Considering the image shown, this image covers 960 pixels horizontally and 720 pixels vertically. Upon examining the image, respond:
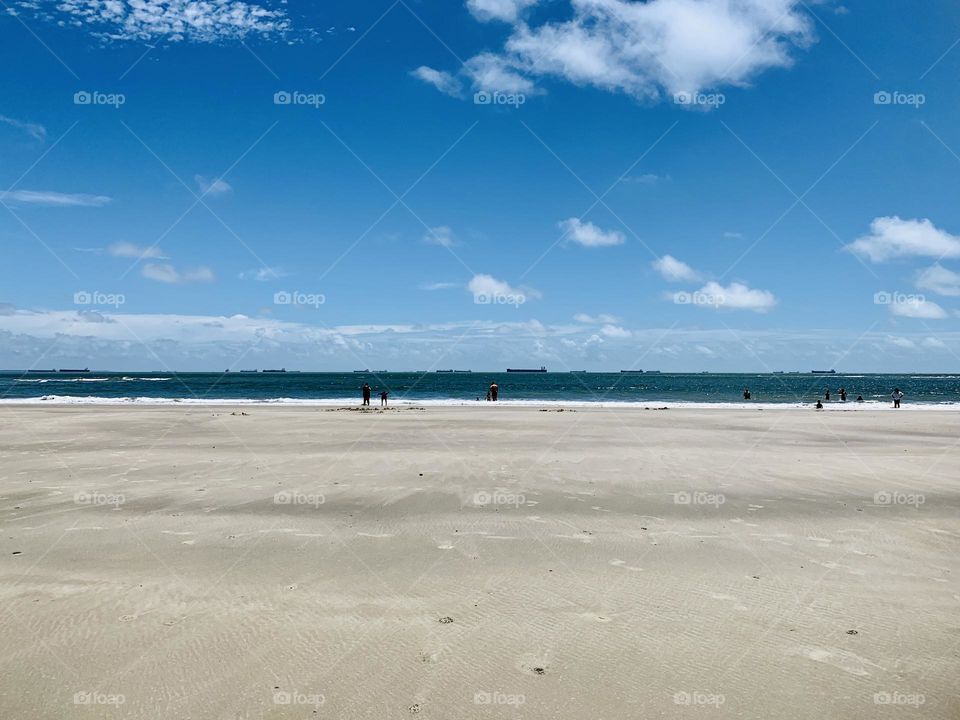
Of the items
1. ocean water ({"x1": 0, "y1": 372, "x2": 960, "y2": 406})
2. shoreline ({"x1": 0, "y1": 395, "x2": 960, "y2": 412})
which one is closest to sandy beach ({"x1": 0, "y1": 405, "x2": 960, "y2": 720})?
shoreline ({"x1": 0, "y1": 395, "x2": 960, "y2": 412})

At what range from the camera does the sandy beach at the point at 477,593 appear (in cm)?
468

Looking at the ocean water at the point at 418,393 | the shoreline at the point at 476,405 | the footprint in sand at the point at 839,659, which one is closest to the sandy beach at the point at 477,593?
the footprint in sand at the point at 839,659

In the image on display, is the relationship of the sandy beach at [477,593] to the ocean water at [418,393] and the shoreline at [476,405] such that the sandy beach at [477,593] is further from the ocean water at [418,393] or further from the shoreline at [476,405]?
the ocean water at [418,393]

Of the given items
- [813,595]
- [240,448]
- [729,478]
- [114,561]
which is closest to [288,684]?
[114,561]

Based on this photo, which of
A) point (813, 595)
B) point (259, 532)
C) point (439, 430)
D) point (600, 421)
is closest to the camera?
point (813, 595)

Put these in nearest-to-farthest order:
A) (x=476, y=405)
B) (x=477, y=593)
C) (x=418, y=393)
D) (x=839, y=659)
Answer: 1. (x=839, y=659)
2. (x=477, y=593)
3. (x=476, y=405)
4. (x=418, y=393)

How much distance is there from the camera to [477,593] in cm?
661

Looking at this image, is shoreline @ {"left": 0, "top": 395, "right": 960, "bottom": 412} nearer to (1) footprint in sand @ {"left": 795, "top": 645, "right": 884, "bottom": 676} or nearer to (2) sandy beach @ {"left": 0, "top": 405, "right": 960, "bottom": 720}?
(2) sandy beach @ {"left": 0, "top": 405, "right": 960, "bottom": 720}

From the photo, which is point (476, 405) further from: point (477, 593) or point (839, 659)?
point (839, 659)

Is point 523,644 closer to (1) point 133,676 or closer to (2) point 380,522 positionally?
(1) point 133,676

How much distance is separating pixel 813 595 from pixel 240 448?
17164 millimetres

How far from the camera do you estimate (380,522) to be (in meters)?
9.71

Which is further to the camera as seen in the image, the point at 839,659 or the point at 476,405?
the point at 476,405

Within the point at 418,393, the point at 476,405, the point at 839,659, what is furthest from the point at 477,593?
the point at 418,393
